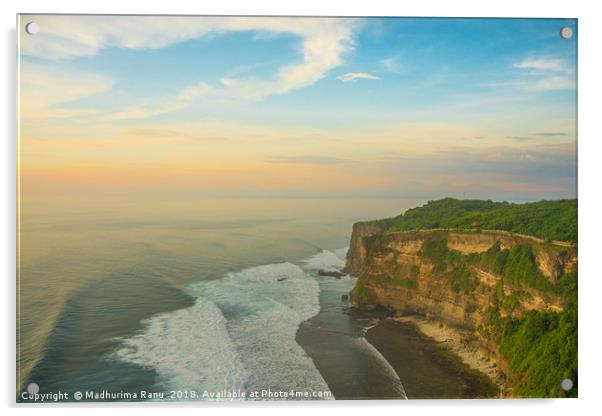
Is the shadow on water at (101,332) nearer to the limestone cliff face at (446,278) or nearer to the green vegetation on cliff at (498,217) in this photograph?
the limestone cliff face at (446,278)

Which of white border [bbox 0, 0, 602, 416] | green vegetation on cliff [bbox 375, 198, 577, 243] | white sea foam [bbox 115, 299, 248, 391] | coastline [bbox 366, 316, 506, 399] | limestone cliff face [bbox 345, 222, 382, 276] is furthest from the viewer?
limestone cliff face [bbox 345, 222, 382, 276]

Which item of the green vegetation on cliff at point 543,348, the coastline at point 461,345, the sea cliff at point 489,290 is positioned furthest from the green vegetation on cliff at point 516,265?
the coastline at point 461,345

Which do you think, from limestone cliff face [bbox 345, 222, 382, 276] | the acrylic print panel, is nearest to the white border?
the acrylic print panel

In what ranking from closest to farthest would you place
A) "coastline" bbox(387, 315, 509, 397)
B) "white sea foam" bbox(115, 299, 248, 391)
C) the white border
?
1. the white border
2. "white sea foam" bbox(115, 299, 248, 391)
3. "coastline" bbox(387, 315, 509, 397)

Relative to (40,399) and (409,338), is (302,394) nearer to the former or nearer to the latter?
(40,399)

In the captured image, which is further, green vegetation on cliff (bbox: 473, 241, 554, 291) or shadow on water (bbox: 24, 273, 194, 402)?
green vegetation on cliff (bbox: 473, 241, 554, 291)

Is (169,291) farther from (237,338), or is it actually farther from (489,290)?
(489,290)

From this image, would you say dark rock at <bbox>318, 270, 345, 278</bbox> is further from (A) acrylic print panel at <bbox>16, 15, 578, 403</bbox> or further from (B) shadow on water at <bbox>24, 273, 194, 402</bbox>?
Result: (A) acrylic print panel at <bbox>16, 15, 578, 403</bbox>

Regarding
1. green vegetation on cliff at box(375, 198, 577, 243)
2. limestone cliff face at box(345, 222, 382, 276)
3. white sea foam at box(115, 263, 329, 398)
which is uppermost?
green vegetation on cliff at box(375, 198, 577, 243)
